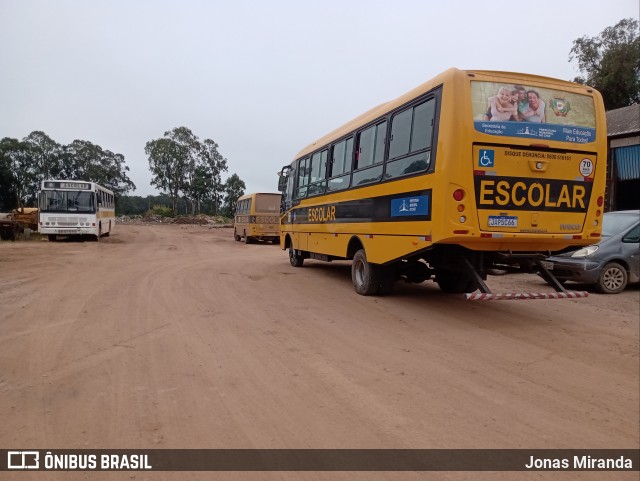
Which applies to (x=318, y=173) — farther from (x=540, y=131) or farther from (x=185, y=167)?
(x=185, y=167)

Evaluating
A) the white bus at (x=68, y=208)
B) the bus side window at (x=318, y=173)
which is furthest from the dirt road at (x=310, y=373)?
the white bus at (x=68, y=208)

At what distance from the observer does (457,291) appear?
8.85 m

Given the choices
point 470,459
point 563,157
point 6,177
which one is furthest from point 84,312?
point 6,177

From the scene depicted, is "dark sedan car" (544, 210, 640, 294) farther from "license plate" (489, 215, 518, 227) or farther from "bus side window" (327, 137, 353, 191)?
"bus side window" (327, 137, 353, 191)

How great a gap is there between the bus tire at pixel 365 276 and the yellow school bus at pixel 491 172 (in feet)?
2.59

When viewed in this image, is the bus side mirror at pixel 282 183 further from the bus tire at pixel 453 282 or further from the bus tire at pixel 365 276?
the bus tire at pixel 453 282

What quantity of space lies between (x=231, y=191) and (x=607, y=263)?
54627mm

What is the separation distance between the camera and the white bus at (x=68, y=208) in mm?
20406

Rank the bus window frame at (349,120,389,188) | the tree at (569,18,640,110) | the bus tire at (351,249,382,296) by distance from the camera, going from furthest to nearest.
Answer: the tree at (569,18,640,110), the bus tire at (351,249,382,296), the bus window frame at (349,120,389,188)

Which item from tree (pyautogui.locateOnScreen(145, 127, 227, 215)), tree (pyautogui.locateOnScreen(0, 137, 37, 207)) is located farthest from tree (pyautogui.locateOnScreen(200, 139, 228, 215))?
tree (pyautogui.locateOnScreen(0, 137, 37, 207))

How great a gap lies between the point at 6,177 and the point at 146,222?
15292 millimetres

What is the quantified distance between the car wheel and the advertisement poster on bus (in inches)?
156

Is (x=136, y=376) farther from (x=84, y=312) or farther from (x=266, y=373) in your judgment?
(x=84, y=312)

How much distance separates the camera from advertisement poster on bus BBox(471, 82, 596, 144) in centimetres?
598
